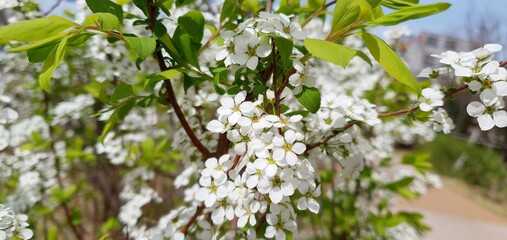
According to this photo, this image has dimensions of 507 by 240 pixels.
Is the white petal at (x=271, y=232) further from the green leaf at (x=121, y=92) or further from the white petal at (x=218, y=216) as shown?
the green leaf at (x=121, y=92)

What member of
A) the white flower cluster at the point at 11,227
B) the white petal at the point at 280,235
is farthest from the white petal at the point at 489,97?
the white flower cluster at the point at 11,227

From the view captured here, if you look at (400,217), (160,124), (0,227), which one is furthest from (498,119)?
(160,124)

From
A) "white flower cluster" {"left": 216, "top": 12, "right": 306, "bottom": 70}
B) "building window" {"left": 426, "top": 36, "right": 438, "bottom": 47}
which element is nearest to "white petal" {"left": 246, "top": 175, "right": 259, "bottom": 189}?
"white flower cluster" {"left": 216, "top": 12, "right": 306, "bottom": 70}

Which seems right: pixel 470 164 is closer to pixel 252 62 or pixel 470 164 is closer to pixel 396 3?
pixel 396 3

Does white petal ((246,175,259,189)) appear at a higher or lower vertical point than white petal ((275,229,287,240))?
higher

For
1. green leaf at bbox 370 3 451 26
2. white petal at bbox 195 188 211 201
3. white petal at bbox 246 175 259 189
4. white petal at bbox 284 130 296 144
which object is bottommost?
white petal at bbox 195 188 211 201

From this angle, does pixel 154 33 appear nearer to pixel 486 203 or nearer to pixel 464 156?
pixel 486 203

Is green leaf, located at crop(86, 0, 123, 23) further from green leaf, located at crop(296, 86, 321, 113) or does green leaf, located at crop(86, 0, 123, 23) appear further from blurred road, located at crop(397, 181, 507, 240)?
blurred road, located at crop(397, 181, 507, 240)
